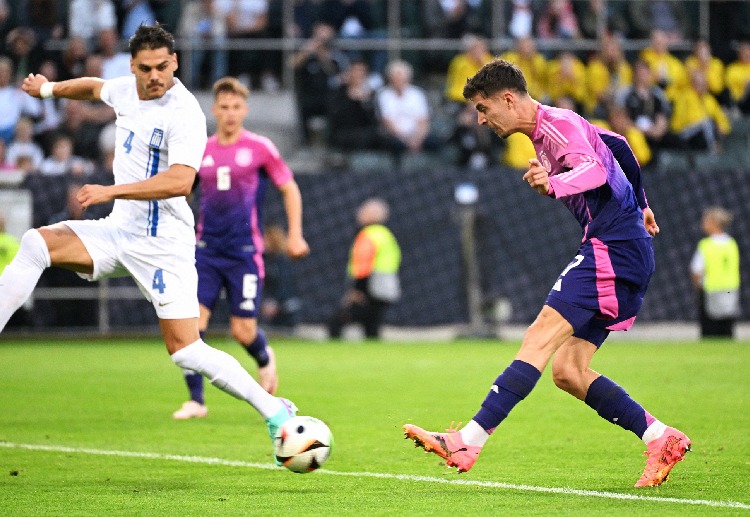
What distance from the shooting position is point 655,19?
22.8m

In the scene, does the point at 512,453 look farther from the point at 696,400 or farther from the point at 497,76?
the point at 696,400

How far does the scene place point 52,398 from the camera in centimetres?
1199

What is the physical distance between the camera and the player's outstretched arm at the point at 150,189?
7.09 m

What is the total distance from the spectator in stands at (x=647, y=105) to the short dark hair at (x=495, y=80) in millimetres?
14766

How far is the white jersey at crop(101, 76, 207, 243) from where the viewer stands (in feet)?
25.1

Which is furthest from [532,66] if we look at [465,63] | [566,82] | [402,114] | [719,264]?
[719,264]

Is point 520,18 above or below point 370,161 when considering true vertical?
above

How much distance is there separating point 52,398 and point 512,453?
16.9 feet

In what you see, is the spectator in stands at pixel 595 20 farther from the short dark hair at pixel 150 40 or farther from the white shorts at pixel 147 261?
the white shorts at pixel 147 261

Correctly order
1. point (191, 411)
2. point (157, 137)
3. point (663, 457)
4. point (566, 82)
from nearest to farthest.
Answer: point (663, 457) < point (157, 137) < point (191, 411) < point (566, 82)

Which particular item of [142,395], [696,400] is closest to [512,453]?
[696,400]

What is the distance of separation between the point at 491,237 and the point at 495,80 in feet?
47.6

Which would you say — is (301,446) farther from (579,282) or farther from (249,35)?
(249,35)

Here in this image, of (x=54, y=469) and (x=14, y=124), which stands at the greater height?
(x=14, y=124)
